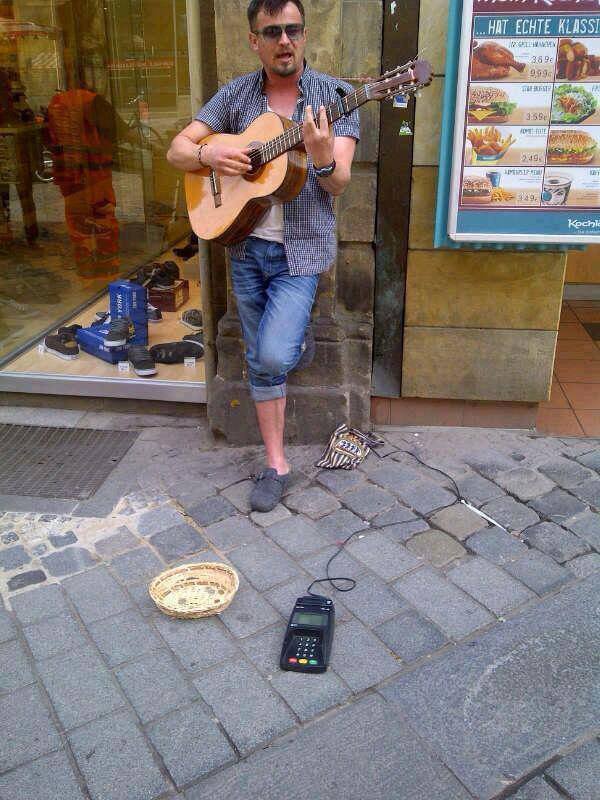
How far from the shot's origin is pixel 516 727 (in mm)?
2418

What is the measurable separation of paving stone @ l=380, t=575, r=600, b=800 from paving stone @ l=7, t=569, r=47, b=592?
1.44 metres

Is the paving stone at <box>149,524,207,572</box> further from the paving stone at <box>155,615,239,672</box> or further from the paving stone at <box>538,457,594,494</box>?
the paving stone at <box>538,457,594,494</box>

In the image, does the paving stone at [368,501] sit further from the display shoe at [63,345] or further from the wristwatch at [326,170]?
the display shoe at [63,345]

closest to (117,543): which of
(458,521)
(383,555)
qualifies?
(383,555)

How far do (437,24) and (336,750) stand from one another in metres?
3.06

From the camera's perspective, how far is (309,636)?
272 centimetres

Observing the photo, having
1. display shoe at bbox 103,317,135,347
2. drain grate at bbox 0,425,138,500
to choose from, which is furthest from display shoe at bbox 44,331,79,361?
drain grate at bbox 0,425,138,500

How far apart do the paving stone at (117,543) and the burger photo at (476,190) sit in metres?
2.13

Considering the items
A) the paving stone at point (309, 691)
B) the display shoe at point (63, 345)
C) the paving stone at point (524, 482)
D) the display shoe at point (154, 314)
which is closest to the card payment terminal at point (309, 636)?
the paving stone at point (309, 691)

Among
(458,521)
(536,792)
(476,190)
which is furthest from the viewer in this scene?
(476,190)

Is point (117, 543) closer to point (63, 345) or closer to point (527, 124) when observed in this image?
point (63, 345)

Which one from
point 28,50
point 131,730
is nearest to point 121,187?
point 28,50

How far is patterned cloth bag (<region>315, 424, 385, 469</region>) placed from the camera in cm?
392

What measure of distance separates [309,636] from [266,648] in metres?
0.16
